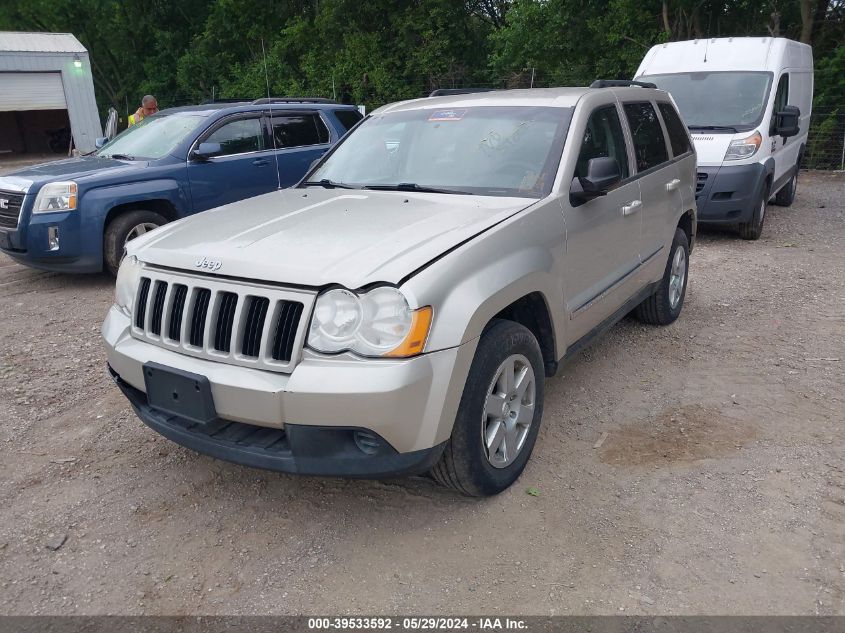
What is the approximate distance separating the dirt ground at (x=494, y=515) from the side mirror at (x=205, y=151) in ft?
10.3

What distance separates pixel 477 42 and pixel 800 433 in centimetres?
1991

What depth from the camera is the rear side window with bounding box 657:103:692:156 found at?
17.5 feet

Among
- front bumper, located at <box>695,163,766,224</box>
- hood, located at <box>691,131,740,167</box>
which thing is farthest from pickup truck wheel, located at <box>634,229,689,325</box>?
hood, located at <box>691,131,740,167</box>

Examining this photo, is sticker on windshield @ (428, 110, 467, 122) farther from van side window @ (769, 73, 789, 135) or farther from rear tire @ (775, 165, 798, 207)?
rear tire @ (775, 165, 798, 207)

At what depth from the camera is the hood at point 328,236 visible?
280cm

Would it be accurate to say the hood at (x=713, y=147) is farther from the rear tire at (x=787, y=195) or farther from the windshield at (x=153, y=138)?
the windshield at (x=153, y=138)

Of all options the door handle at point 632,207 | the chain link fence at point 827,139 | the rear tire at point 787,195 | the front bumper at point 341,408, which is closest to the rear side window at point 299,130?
the door handle at point 632,207

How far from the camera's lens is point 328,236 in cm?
315

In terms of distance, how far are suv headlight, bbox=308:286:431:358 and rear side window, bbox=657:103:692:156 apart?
3478 mm

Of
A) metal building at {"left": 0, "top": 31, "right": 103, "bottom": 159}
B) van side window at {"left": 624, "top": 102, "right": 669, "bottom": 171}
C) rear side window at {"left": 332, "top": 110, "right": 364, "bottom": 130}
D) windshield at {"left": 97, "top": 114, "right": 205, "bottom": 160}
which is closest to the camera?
van side window at {"left": 624, "top": 102, "right": 669, "bottom": 171}

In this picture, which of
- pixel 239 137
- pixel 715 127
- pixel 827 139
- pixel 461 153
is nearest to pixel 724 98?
pixel 715 127

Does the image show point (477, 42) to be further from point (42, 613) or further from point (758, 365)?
point (42, 613)

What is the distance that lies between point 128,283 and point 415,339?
1.56 meters

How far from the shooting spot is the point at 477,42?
71.0ft
